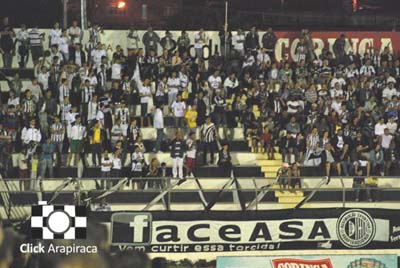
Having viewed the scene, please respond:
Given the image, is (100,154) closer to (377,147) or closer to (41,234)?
(377,147)

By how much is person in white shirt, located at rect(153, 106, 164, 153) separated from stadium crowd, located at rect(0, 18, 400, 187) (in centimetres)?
3

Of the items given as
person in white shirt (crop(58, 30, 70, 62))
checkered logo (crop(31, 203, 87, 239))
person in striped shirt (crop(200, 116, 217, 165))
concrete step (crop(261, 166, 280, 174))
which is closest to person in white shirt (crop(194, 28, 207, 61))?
person in white shirt (crop(58, 30, 70, 62))

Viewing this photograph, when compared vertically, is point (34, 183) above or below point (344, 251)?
above

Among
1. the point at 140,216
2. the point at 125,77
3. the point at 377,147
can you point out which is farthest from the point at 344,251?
the point at 125,77

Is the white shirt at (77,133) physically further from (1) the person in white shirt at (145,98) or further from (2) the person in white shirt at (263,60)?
(2) the person in white shirt at (263,60)

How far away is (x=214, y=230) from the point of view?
67.0ft

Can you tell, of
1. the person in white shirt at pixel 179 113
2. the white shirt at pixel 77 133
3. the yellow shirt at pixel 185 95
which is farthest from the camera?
the yellow shirt at pixel 185 95

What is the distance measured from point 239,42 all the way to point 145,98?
16.2 feet

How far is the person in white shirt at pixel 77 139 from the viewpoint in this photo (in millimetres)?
25406

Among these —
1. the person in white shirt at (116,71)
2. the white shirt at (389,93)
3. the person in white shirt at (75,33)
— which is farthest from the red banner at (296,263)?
the person in white shirt at (75,33)

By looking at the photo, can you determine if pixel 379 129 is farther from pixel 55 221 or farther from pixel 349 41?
pixel 55 221

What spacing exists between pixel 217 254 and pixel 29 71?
11968 mm

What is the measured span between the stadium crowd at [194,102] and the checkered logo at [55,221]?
15.3 meters

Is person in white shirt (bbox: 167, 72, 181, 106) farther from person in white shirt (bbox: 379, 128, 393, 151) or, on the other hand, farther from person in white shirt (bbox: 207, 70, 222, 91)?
person in white shirt (bbox: 379, 128, 393, 151)
